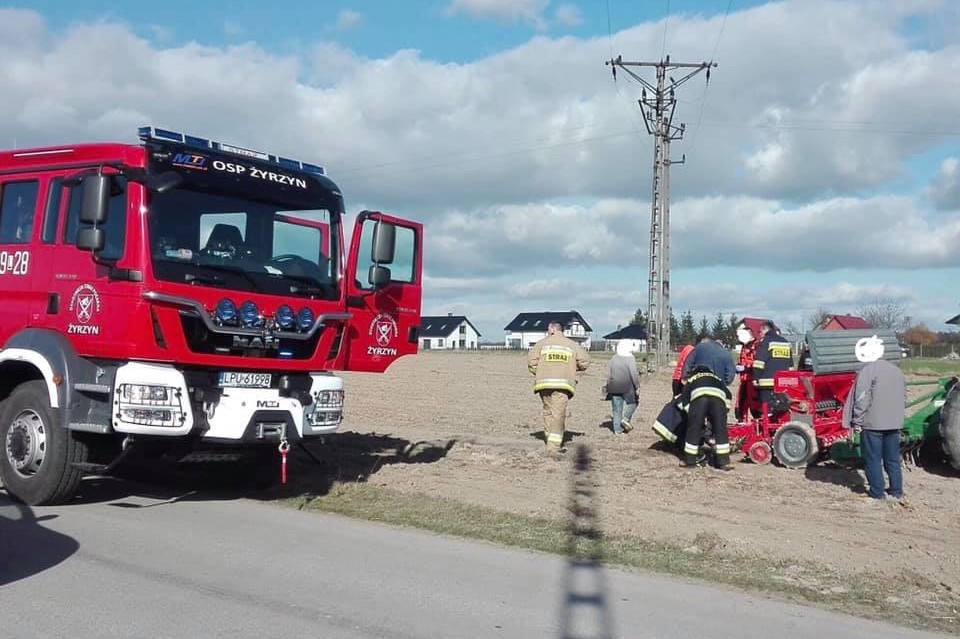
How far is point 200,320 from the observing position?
8.68m

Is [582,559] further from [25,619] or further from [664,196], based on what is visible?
[664,196]

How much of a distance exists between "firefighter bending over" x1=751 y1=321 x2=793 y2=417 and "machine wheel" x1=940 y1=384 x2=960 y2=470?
7.10 feet

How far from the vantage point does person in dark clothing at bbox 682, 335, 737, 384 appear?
1311cm

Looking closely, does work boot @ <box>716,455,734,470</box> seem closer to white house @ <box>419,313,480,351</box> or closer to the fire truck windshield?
the fire truck windshield

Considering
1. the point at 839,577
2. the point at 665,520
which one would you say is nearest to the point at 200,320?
the point at 665,520

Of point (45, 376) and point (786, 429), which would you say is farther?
point (786, 429)

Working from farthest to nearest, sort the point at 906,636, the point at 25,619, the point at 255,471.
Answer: the point at 255,471
the point at 906,636
the point at 25,619

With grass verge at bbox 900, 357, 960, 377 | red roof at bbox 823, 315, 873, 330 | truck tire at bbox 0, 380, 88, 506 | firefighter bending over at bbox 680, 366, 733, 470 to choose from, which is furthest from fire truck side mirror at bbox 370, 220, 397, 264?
grass verge at bbox 900, 357, 960, 377

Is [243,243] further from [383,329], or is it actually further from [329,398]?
[383,329]

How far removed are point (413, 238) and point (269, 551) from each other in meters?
4.13

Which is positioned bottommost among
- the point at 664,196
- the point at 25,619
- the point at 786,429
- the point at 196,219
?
the point at 25,619

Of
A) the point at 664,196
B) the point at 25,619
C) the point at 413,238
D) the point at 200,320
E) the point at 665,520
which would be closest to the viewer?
the point at 25,619

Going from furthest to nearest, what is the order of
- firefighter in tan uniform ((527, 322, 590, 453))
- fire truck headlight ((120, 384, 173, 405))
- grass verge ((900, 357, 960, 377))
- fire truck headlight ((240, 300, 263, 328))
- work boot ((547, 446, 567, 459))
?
1. grass verge ((900, 357, 960, 377))
2. firefighter in tan uniform ((527, 322, 590, 453))
3. work boot ((547, 446, 567, 459))
4. fire truck headlight ((240, 300, 263, 328))
5. fire truck headlight ((120, 384, 173, 405))

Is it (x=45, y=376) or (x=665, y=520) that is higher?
(x=45, y=376)
